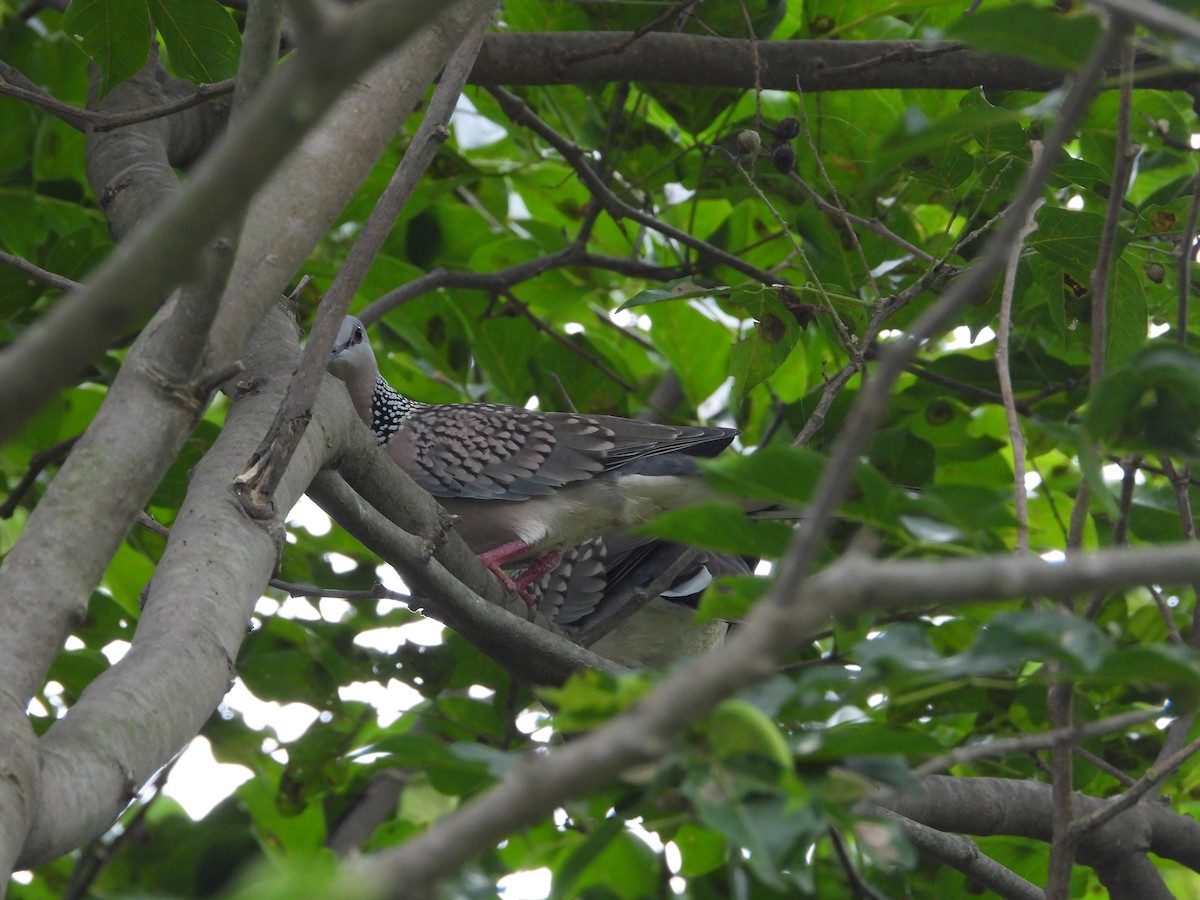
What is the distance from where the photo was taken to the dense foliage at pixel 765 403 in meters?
1.29

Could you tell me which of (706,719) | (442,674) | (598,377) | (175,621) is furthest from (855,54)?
(706,719)

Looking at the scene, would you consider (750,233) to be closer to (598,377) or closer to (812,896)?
(598,377)

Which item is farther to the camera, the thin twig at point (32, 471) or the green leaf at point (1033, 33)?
the thin twig at point (32, 471)

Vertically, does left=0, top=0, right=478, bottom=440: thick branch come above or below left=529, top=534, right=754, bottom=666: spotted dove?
below

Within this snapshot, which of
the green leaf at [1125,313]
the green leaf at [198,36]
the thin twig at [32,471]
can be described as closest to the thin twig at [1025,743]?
the green leaf at [1125,313]

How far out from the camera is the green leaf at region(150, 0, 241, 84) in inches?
106

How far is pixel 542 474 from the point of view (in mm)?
4211

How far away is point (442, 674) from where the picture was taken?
3881 millimetres

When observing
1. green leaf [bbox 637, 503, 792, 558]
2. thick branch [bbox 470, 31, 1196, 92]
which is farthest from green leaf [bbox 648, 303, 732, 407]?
green leaf [bbox 637, 503, 792, 558]

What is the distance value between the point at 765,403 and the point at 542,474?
35.9 inches

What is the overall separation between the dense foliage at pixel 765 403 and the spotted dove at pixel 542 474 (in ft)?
0.88

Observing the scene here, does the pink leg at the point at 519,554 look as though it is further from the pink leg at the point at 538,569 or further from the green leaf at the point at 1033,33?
the green leaf at the point at 1033,33

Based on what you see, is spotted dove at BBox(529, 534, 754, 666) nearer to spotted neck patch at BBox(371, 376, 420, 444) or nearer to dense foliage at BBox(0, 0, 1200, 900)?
dense foliage at BBox(0, 0, 1200, 900)

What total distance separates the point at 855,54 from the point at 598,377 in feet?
4.77
